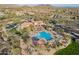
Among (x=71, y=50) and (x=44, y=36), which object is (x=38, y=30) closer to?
(x=44, y=36)

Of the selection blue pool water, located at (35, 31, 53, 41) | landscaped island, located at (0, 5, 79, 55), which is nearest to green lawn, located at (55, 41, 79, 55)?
landscaped island, located at (0, 5, 79, 55)

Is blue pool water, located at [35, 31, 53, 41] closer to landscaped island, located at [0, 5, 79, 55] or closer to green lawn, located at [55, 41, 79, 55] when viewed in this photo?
landscaped island, located at [0, 5, 79, 55]

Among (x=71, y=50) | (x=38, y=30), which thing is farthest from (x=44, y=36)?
(x=71, y=50)

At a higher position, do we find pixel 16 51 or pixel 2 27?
pixel 2 27

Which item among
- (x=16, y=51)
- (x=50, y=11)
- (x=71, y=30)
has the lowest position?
(x=16, y=51)

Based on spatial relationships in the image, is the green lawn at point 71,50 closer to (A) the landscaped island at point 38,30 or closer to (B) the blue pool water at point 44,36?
(A) the landscaped island at point 38,30

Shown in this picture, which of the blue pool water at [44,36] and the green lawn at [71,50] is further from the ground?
the blue pool water at [44,36]

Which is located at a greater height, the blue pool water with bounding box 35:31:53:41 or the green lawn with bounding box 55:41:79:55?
the blue pool water with bounding box 35:31:53:41

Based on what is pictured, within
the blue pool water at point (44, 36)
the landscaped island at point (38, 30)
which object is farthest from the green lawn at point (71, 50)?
the blue pool water at point (44, 36)

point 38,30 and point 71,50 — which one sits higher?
point 38,30
